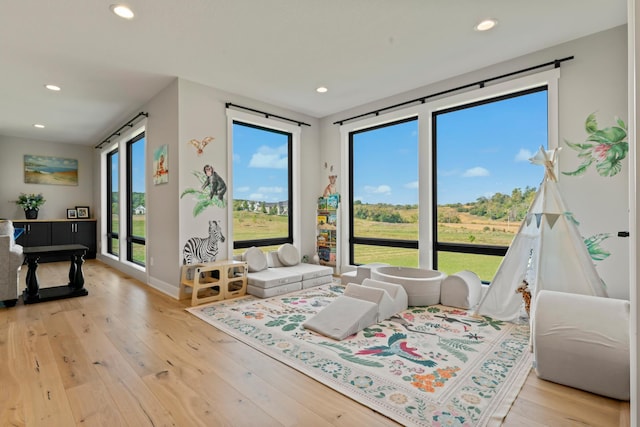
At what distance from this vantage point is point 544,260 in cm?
296

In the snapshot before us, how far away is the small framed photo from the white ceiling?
11.4 ft

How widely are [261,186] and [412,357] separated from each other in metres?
3.69

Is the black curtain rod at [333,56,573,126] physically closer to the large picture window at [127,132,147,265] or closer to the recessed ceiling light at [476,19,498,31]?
the recessed ceiling light at [476,19,498,31]

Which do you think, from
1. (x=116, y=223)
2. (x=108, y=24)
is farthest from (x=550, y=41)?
(x=116, y=223)

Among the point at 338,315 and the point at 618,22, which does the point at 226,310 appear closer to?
the point at 338,315

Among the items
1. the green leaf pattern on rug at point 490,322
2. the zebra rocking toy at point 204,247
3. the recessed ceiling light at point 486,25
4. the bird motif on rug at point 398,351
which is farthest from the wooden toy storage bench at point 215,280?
the recessed ceiling light at point 486,25

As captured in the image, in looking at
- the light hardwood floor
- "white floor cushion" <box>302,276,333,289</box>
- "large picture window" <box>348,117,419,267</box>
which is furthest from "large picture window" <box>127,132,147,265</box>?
"large picture window" <box>348,117,419,267</box>

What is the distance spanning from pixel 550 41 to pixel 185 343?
4527 mm

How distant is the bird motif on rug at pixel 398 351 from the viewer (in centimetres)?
241

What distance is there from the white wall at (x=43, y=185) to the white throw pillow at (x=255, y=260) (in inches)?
220

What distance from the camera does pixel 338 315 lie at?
10.1 ft

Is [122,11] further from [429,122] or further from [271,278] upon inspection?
[429,122]

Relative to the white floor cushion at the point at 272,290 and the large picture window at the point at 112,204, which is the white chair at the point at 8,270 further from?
the large picture window at the point at 112,204

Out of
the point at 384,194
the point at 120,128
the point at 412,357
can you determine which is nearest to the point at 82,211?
the point at 120,128
